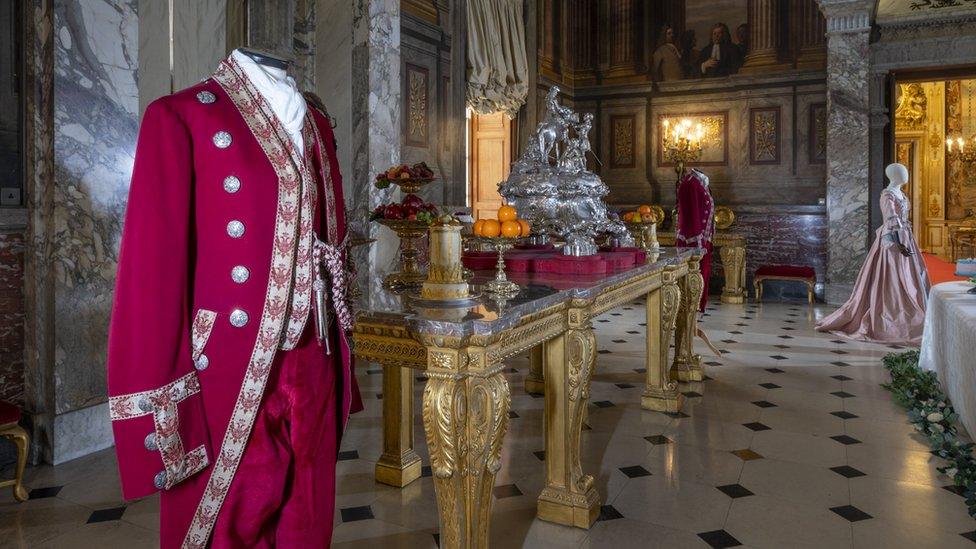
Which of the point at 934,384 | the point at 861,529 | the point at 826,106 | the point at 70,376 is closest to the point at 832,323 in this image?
the point at 934,384

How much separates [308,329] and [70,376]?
9.97 feet

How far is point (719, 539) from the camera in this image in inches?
119

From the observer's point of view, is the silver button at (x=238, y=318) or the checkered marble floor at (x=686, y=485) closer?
the silver button at (x=238, y=318)

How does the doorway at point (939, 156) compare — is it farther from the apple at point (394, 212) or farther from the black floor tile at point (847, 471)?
the apple at point (394, 212)

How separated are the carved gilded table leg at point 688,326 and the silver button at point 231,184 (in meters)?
4.35

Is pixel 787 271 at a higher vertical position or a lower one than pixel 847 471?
higher

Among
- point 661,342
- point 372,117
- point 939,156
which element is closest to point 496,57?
point 372,117

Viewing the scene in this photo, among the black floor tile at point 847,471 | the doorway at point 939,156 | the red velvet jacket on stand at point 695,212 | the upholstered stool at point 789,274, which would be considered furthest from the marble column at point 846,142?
the doorway at point 939,156

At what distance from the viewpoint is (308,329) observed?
68.1 inches

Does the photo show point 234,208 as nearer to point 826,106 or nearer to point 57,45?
point 57,45

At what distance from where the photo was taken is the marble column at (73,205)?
12.8 ft

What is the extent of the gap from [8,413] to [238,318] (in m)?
2.62

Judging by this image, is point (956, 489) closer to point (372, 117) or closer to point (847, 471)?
point (847, 471)

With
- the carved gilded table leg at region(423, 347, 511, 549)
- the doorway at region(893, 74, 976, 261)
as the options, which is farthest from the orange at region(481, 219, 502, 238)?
the doorway at region(893, 74, 976, 261)
